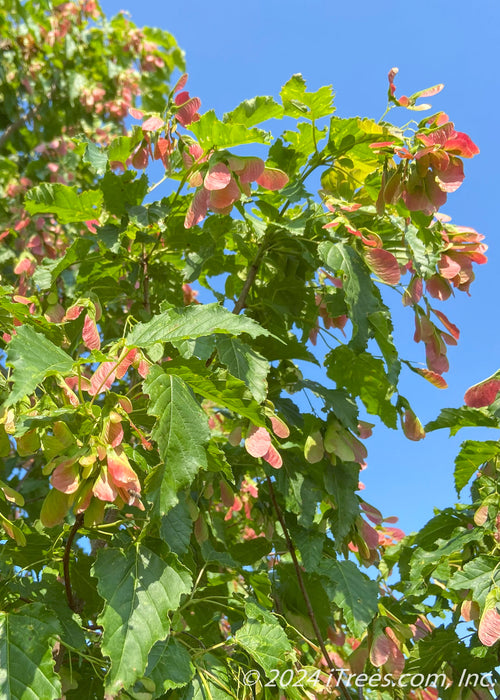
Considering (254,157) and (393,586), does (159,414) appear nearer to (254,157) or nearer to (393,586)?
(254,157)

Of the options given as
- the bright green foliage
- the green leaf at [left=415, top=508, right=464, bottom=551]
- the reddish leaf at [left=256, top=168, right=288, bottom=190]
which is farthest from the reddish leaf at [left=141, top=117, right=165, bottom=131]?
the green leaf at [left=415, top=508, right=464, bottom=551]

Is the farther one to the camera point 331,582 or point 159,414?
point 331,582

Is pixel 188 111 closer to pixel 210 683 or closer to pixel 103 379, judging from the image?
pixel 103 379

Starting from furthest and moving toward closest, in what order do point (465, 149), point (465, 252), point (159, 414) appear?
1. point (465, 252)
2. point (465, 149)
3. point (159, 414)

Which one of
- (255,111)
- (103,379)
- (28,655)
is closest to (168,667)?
(28,655)

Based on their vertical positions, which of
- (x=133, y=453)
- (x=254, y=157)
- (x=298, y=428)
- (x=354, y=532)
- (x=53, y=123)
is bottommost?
(x=133, y=453)

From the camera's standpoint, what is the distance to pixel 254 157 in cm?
108

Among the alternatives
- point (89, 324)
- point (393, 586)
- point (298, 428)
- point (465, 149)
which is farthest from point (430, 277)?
point (393, 586)

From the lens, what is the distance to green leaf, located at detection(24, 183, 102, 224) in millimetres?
1377

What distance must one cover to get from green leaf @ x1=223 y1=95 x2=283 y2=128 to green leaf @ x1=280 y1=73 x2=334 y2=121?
0.17 m

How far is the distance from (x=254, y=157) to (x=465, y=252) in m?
0.56

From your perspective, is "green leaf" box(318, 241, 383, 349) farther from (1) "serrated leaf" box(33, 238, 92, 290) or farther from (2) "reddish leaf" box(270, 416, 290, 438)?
(1) "serrated leaf" box(33, 238, 92, 290)

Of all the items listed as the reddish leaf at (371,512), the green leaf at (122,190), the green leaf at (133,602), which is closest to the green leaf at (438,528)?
the reddish leaf at (371,512)

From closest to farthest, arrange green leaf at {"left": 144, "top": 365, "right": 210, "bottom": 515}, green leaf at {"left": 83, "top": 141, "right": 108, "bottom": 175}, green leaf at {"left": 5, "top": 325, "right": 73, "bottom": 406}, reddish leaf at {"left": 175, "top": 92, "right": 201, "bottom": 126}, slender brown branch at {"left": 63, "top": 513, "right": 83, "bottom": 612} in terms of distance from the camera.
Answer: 1. green leaf at {"left": 5, "top": 325, "right": 73, "bottom": 406}
2. green leaf at {"left": 144, "top": 365, "right": 210, "bottom": 515}
3. slender brown branch at {"left": 63, "top": 513, "right": 83, "bottom": 612}
4. reddish leaf at {"left": 175, "top": 92, "right": 201, "bottom": 126}
5. green leaf at {"left": 83, "top": 141, "right": 108, "bottom": 175}
